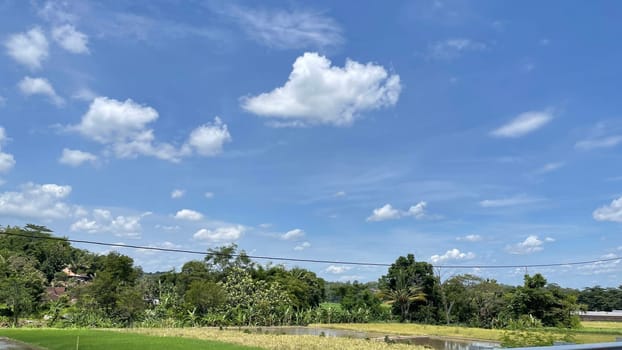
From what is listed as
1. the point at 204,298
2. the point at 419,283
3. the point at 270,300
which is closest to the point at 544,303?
the point at 419,283

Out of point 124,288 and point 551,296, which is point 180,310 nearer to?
point 124,288

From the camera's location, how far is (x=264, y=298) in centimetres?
4331

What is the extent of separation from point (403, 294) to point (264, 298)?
12946 mm

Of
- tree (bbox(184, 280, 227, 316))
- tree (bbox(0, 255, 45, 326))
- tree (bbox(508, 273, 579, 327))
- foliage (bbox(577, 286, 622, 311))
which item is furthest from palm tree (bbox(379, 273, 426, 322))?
tree (bbox(0, 255, 45, 326))

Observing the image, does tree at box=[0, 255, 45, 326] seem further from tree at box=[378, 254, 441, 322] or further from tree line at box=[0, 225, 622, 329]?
tree at box=[378, 254, 441, 322]

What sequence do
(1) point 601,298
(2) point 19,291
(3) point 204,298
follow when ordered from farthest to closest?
(1) point 601,298 → (3) point 204,298 → (2) point 19,291

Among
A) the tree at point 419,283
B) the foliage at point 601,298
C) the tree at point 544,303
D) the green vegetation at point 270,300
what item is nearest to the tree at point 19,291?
the green vegetation at point 270,300

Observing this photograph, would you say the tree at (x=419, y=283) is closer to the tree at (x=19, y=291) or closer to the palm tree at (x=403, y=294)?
the palm tree at (x=403, y=294)

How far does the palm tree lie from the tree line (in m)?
0.09

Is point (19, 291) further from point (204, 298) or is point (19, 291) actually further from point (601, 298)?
point (601, 298)

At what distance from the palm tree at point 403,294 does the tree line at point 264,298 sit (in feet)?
0.31

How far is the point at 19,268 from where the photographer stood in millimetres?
46656

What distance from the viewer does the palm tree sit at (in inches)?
1789

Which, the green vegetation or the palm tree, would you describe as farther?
the palm tree
